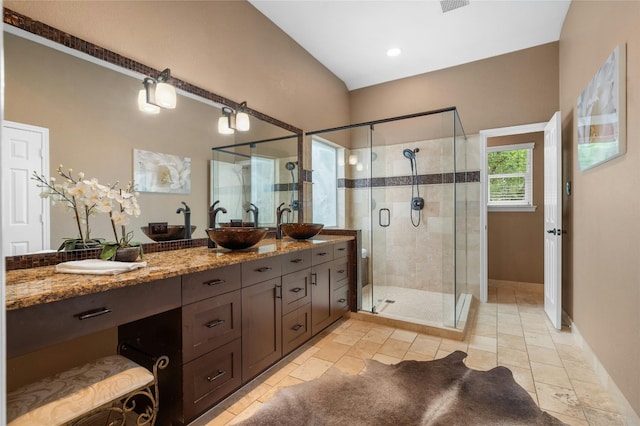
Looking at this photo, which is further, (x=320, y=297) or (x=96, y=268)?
(x=320, y=297)

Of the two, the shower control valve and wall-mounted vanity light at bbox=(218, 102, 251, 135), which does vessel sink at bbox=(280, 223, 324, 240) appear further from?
the shower control valve

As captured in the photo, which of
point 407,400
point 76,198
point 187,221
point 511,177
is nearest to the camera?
point 76,198

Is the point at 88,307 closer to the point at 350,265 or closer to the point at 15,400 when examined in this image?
the point at 15,400

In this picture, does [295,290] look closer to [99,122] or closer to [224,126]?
[224,126]

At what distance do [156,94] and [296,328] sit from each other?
192cm

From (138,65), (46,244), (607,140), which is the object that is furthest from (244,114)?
(607,140)

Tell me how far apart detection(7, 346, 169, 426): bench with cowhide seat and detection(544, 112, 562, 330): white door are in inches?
134

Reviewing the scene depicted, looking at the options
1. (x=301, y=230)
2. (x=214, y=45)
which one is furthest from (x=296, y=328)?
(x=214, y=45)

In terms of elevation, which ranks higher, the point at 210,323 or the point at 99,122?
the point at 99,122

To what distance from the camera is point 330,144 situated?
3.97m

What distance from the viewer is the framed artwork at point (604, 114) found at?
1758 mm

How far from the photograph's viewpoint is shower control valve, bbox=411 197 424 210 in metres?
4.07

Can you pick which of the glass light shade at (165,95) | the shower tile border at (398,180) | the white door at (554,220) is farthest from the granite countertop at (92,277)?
the white door at (554,220)

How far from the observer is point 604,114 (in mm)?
2004
